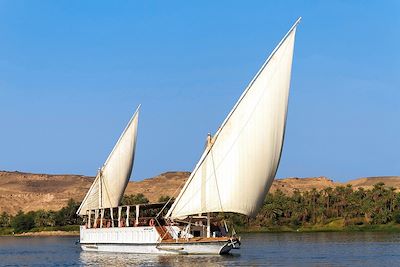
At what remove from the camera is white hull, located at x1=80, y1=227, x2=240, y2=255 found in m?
40.8

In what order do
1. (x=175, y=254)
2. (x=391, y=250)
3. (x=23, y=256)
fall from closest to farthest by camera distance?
(x=175, y=254) → (x=391, y=250) → (x=23, y=256)

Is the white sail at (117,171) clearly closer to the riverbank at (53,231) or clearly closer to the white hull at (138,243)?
the white hull at (138,243)

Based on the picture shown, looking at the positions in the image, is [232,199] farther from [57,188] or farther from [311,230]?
[57,188]

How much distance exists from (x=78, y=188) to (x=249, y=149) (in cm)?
14556

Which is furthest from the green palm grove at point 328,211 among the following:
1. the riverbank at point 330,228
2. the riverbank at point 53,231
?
the riverbank at point 53,231

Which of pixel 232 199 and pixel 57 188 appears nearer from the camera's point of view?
pixel 232 199

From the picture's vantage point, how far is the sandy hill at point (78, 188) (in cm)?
15875

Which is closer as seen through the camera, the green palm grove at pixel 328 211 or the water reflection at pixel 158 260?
the water reflection at pixel 158 260

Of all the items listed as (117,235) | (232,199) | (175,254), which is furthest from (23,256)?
(232,199)

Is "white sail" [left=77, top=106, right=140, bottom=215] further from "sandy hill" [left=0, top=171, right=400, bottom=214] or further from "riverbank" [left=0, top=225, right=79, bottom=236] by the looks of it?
"sandy hill" [left=0, top=171, right=400, bottom=214]

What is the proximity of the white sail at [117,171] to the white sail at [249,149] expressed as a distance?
13.3 metres

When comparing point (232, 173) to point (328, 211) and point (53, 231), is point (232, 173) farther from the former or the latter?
point (53, 231)

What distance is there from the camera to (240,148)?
3888 centimetres

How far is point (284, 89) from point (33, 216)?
89058 mm
